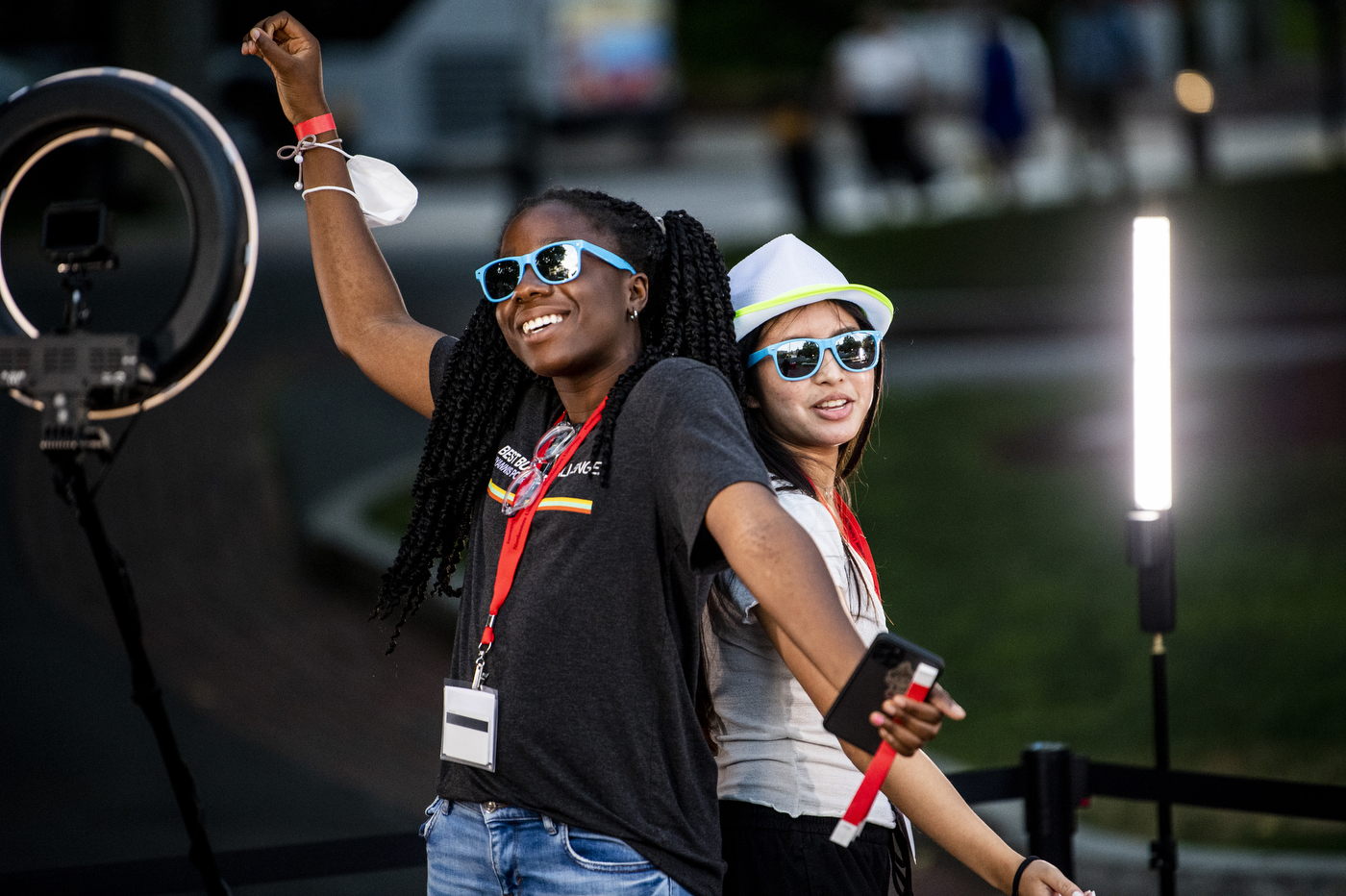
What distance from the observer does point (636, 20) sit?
28.2 metres

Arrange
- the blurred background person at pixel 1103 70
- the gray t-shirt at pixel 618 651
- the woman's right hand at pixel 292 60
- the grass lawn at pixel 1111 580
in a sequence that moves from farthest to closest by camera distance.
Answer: the blurred background person at pixel 1103 70 → the grass lawn at pixel 1111 580 → the woman's right hand at pixel 292 60 → the gray t-shirt at pixel 618 651

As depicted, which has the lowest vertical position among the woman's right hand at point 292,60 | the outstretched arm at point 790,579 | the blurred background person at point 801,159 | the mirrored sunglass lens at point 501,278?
the outstretched arm at point 790,579

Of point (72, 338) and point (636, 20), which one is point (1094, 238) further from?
point (636, 20)

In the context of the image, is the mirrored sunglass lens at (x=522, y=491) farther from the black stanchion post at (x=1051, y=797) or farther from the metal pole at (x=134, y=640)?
the black stanchion post at (x=1051, y=797)

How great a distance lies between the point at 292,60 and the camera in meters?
2.91

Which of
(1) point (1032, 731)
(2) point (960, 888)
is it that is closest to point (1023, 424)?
(1) point (1032, 731)

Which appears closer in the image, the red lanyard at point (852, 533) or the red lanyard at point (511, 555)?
the red lanyard at point (511, 555)

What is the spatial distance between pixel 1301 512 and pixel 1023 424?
1.96 meters

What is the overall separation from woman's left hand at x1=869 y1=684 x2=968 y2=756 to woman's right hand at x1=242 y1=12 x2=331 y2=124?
61.8 inches

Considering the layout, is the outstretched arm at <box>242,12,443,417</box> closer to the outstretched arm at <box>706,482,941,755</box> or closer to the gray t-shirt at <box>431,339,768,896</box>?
the gray t-shirt at <box>431,339,768,896</box>

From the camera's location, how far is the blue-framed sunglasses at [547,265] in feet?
7.96

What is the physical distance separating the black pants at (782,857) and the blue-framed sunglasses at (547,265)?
0.88 meters

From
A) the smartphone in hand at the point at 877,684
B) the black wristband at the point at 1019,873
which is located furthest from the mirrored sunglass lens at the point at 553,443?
the black wristband at the point at 1019,873

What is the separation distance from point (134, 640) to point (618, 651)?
86 cm
